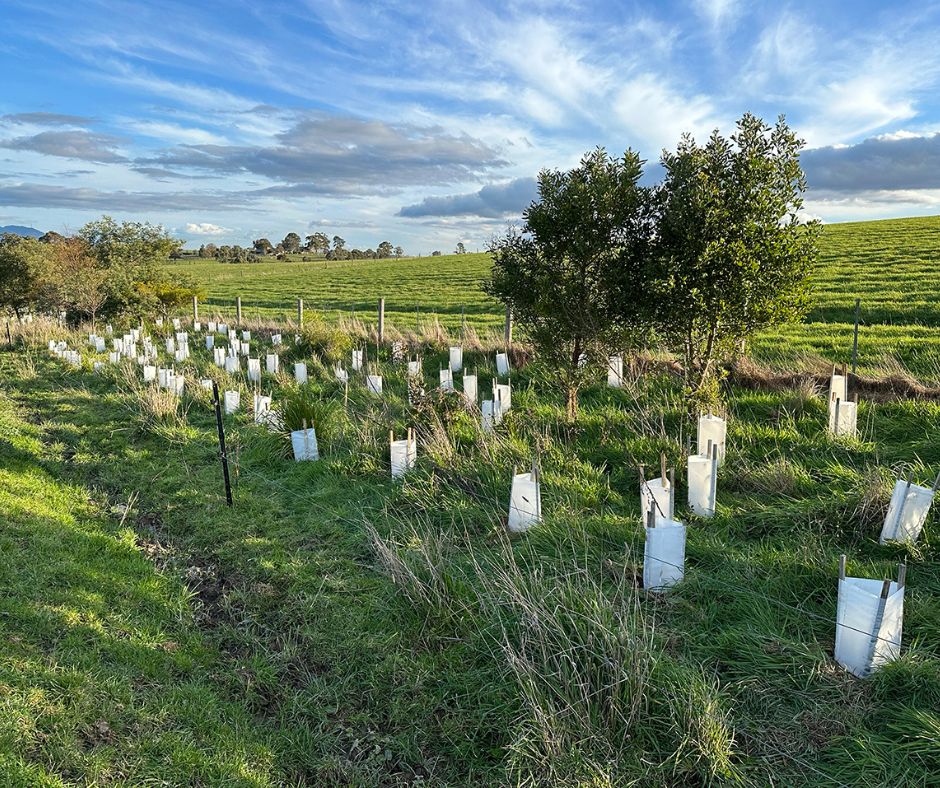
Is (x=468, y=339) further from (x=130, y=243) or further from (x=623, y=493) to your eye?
(x=130, y=243)

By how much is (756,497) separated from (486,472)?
8.83 feet

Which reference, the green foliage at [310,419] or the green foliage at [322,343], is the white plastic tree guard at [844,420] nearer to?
the green foliage at [310,419]

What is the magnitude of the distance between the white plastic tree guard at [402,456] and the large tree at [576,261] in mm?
2498

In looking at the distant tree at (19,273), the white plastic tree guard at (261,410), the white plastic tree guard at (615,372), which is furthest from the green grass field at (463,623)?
the distant tree at (19,273)

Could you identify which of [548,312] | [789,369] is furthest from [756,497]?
[789,369]

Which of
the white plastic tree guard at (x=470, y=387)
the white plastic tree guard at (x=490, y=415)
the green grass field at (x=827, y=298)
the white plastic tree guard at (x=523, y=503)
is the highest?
the green grass field at (x=827, y=298)

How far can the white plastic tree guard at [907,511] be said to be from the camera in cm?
473

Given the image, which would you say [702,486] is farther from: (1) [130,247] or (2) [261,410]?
(1) [130,247]

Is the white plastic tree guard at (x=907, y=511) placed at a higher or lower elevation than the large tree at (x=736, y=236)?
lower

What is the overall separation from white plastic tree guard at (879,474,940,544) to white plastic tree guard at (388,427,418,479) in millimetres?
4517

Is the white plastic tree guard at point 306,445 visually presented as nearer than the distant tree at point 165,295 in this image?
Yes

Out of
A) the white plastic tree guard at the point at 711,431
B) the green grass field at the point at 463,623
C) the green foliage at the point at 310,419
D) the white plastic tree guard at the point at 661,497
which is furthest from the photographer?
the green foliage at the point at 310,419

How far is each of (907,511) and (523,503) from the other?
9.78 ft

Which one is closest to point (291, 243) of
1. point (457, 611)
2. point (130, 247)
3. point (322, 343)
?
point (130, 247)
